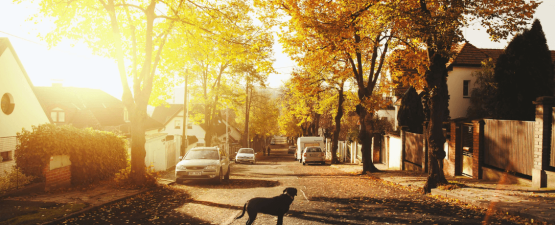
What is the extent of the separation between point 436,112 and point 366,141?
29.7 ft

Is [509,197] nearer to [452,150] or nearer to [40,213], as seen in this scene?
[452,150]

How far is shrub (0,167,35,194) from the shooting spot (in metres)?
10.4

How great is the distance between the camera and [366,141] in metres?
21.3

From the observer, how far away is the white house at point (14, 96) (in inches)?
771

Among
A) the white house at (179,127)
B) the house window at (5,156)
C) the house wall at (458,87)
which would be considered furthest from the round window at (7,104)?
the white house at (179,127)

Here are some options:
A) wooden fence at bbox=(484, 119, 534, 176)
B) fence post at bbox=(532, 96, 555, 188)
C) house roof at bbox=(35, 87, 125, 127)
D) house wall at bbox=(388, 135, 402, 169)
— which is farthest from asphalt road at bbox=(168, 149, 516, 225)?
house roof at bbox=(35, 87, 125, 127)

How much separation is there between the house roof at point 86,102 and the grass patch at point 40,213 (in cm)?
3155

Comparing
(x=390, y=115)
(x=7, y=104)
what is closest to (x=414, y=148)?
(x=7, y=104)

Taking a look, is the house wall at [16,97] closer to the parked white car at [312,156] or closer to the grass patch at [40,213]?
the grass patch at [40,213]

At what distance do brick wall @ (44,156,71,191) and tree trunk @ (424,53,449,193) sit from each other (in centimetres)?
1125

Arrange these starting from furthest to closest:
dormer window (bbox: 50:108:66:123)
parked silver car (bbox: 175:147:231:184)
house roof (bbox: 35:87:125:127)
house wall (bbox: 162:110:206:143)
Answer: house wall (bbox: 162:110:206:143) < house roof (bbox: 35:87:125:127) < dormer window (bbox: 50:108:66:123) < parked silver car (bbox: 175:147:231:184)

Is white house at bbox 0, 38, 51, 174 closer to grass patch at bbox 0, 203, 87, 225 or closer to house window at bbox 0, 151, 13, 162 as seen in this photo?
house window at bbox 0, 151, 13, 162

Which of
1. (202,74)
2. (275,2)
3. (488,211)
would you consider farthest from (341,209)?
(202,74)

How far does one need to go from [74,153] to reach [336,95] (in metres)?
22.7
